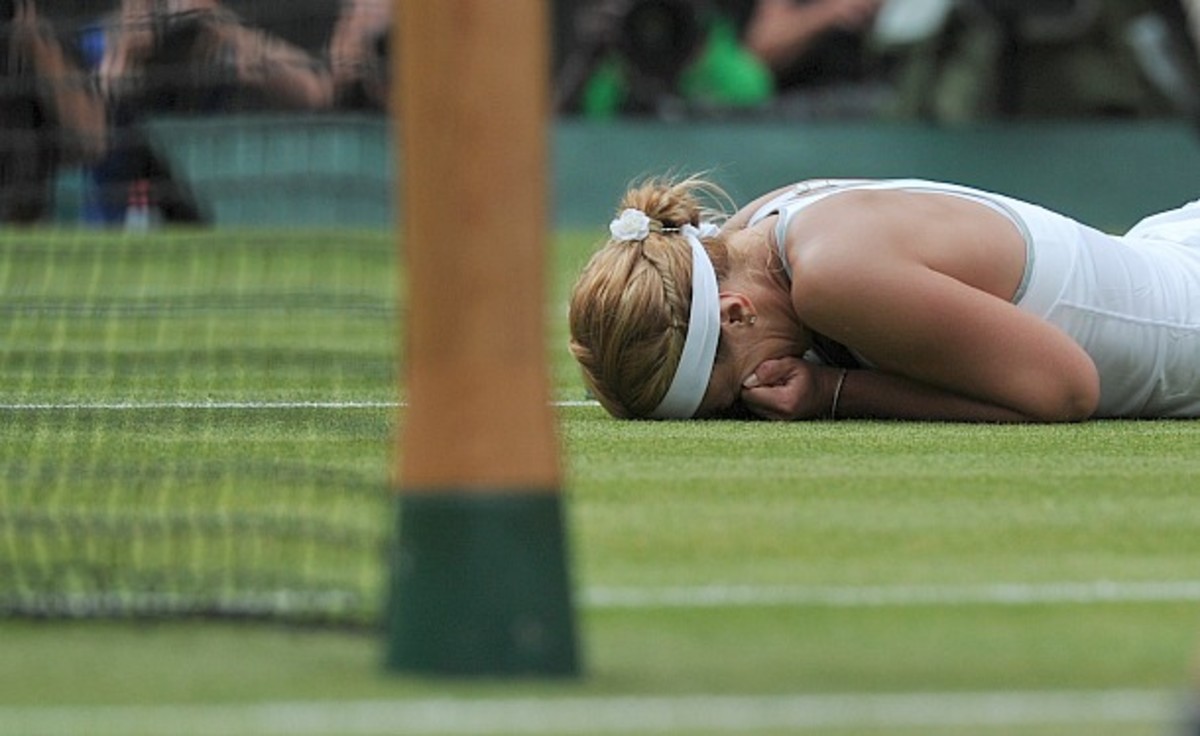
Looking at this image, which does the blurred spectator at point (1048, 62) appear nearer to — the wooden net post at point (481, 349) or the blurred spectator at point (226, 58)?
the blurred spectator at point (226, 58)

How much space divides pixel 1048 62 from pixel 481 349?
10292 millimetres

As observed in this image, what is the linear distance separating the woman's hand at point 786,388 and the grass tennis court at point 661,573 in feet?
0.32

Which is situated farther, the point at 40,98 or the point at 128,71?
the point at 40,98

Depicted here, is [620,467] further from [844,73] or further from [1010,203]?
[844,73]

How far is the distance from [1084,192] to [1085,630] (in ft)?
33.2

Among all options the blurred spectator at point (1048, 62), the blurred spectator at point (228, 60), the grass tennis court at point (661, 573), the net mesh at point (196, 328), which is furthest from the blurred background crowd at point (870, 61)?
the grass tennis court at point (661, 573)

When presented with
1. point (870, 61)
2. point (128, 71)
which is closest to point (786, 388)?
point (128, 71)

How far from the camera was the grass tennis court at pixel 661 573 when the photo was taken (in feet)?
7.72

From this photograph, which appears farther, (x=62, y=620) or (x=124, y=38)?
(x=124, y=38)

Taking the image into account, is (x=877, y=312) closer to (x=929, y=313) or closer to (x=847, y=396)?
(x=929, y=313)

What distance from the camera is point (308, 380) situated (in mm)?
5734

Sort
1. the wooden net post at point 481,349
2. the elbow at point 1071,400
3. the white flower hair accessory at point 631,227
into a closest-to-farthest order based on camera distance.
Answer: the wooden net post at point 481,349
the white flower hair accessory at point 631,227
the elbow at point 1071,400

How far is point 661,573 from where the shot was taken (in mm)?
3041

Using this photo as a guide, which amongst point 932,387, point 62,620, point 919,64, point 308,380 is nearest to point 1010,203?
point 932,387
